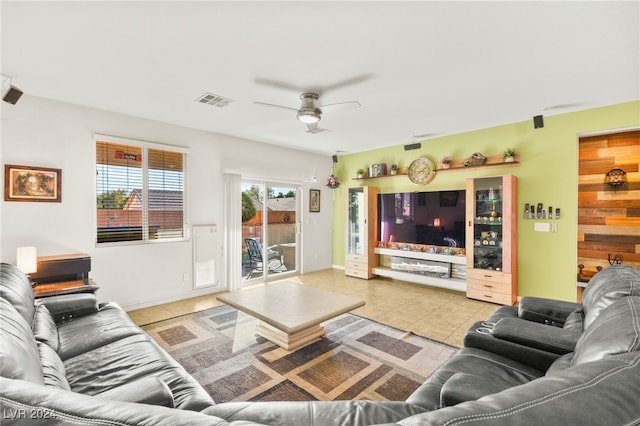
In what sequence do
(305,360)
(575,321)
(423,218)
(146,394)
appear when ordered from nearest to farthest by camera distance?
(146,394), (575,321), (305,360), (423,218)

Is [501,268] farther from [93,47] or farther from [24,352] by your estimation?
→ [93,47]

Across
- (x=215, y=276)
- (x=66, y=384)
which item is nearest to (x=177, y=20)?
(x=66, y=384)

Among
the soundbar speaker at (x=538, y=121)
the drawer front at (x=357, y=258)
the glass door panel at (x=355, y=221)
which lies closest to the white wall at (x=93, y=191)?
the glass door panel at (x=355, y=221)

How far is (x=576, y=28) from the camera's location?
2.07 m

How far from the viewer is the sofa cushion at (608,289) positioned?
1.64 m

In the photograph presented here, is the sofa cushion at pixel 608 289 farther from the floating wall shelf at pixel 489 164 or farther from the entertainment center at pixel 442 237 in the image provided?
the floating wall shelf at pixel 489 164

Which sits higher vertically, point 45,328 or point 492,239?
point 492,239

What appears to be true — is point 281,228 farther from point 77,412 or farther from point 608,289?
point 77,412

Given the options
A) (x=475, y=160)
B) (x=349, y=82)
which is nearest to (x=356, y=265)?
(x=475, y=160)

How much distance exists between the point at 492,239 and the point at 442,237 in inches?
31.2

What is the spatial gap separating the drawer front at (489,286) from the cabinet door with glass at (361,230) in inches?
74.2

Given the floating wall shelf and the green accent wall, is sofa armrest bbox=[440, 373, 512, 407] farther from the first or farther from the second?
the floating wall shelf

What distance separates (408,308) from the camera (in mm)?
4031

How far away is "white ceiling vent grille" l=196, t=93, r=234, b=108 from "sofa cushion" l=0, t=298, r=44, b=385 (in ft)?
8.14
